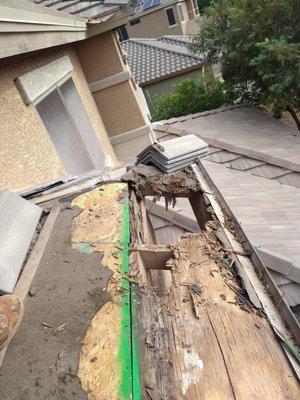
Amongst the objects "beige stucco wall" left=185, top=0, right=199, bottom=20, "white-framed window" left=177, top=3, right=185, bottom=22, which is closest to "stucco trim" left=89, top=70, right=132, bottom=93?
"white-framed window" left=177, top=3, right=185, bottom=22

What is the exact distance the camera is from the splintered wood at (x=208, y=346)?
4.34 ft

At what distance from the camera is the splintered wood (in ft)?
4.34

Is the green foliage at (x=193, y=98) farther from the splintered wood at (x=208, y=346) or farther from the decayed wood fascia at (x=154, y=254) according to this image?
the splintered wood at (x=208, y=346)

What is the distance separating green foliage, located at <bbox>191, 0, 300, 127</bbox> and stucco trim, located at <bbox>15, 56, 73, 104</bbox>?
5452 mm

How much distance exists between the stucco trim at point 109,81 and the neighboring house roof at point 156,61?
34.7 ft

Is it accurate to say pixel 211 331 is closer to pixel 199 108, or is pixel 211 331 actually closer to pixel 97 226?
pixel 97 226

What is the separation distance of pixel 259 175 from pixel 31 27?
496cm

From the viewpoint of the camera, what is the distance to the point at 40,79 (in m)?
4.18

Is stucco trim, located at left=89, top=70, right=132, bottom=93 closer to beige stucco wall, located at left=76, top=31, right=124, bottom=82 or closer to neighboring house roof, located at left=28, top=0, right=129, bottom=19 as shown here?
beige stucco wall, located at left=76, top=31, right=124, bottom=82

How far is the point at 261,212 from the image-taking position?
16.0 ft

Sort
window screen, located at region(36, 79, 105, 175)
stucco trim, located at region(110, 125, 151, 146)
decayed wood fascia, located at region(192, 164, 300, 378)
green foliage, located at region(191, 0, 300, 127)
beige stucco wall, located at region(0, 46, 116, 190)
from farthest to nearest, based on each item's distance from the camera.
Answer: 1. green foliage, located at region(191, 0, 300, 127)
2. stucco trim, located at region(110, 125, 151, 146)
3. window screen, located at region(36, 79, 105, 175)
4. beige stucco wall, located at region(0, 46, 116, 190)
5. decayed wood fascia, located at region(192, 164, 300, 378)

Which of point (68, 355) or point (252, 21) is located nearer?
point (68, 355)

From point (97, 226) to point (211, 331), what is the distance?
1.14 m

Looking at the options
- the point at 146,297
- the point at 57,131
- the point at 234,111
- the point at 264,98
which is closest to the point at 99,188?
the point at 146,297
